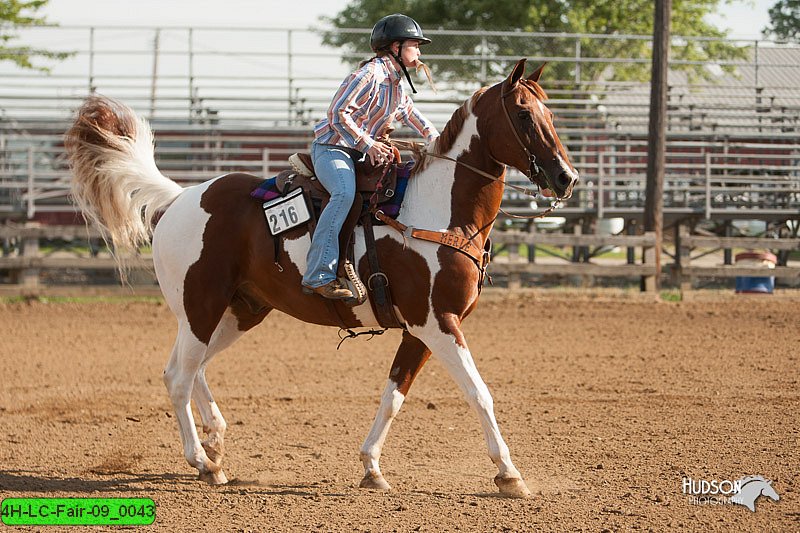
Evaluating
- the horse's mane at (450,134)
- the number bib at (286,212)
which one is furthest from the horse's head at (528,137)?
the number bib at (286,212)

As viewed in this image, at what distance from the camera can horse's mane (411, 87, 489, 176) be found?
5.57 metres

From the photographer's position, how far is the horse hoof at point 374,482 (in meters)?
5.53

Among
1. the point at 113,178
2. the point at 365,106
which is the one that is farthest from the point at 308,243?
the point at 113,178

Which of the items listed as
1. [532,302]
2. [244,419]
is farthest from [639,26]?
[244,419]

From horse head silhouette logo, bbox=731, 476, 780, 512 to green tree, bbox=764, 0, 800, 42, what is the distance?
41.7 metres

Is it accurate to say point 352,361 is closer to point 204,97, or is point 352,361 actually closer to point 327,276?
point 327,276

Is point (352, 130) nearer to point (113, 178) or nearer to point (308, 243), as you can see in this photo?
point (308, 243)

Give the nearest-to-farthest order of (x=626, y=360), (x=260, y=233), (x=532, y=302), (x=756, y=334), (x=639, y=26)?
(x=260, y=233) < (x=626, y=360) < (x=756, y=334) < (x=532, y=302) < (x=639, y=26)

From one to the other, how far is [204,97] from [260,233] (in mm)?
17109

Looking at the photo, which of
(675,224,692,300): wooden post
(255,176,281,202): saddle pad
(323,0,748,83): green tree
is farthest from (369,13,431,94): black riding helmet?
(323,0,748,83): green tree

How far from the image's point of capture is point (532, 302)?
1503 cm

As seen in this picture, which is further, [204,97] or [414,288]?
[204,97]

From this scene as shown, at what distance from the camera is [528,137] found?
5.25 meters

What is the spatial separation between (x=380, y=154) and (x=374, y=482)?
6.62 feet
